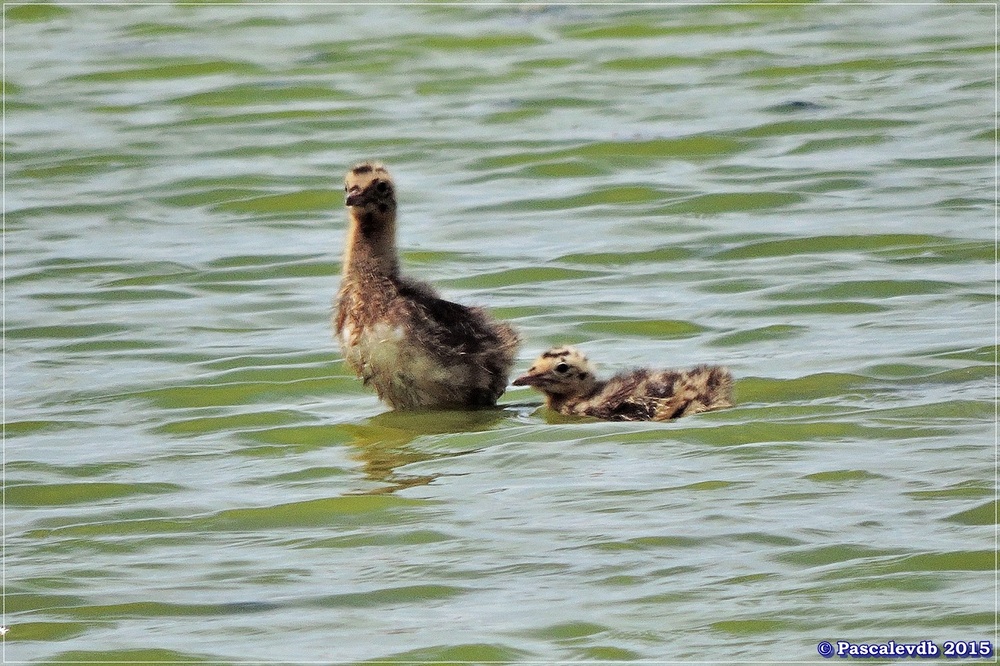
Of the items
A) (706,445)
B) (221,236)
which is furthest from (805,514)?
(221,236)

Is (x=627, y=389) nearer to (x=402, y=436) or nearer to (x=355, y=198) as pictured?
(x=402, y=436)

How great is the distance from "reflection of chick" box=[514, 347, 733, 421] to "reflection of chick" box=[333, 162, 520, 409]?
0.25m

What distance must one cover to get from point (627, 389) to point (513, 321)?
2272mm

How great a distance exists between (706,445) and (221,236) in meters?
6.14

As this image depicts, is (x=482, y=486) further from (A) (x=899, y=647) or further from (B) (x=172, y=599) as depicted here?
(A) (x=899, y=647)

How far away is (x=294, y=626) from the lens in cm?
678

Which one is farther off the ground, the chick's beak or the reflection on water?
the chick's beak

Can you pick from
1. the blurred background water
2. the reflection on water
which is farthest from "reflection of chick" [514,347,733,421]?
the reflection on water

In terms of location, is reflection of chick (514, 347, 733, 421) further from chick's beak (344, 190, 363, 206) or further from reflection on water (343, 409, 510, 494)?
chick's beak (344, 190, 363, 206)

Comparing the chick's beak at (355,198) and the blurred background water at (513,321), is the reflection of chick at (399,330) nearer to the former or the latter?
the chick's beak at (355,198)

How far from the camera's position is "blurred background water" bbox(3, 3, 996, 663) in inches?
275

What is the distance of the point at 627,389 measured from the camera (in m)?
9.16

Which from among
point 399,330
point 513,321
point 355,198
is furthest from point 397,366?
point 513,321

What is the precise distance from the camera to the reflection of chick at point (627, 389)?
9055mm
